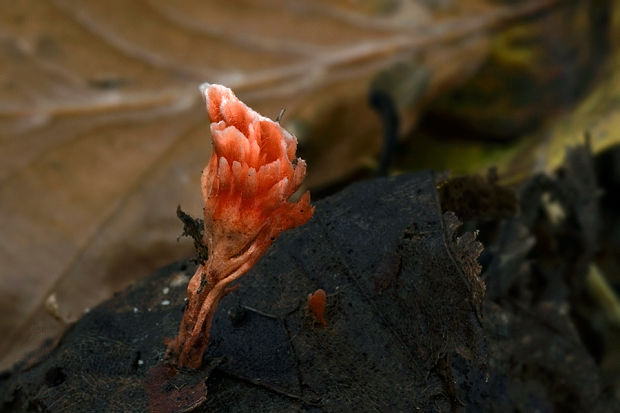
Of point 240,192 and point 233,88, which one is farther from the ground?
point 233,88

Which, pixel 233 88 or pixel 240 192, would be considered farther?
pixel 233 88

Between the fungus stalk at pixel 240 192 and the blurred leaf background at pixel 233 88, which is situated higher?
the blurred leaf background at pixel 233 88

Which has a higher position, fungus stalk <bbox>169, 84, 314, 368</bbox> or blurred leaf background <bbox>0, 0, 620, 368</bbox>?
blurred leaf background <bbox>0, 0, 620, 368</bbox>

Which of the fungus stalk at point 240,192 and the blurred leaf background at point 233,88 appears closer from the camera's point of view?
the fungus stalk at point 240,192

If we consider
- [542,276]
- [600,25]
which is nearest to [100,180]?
[542,276]
